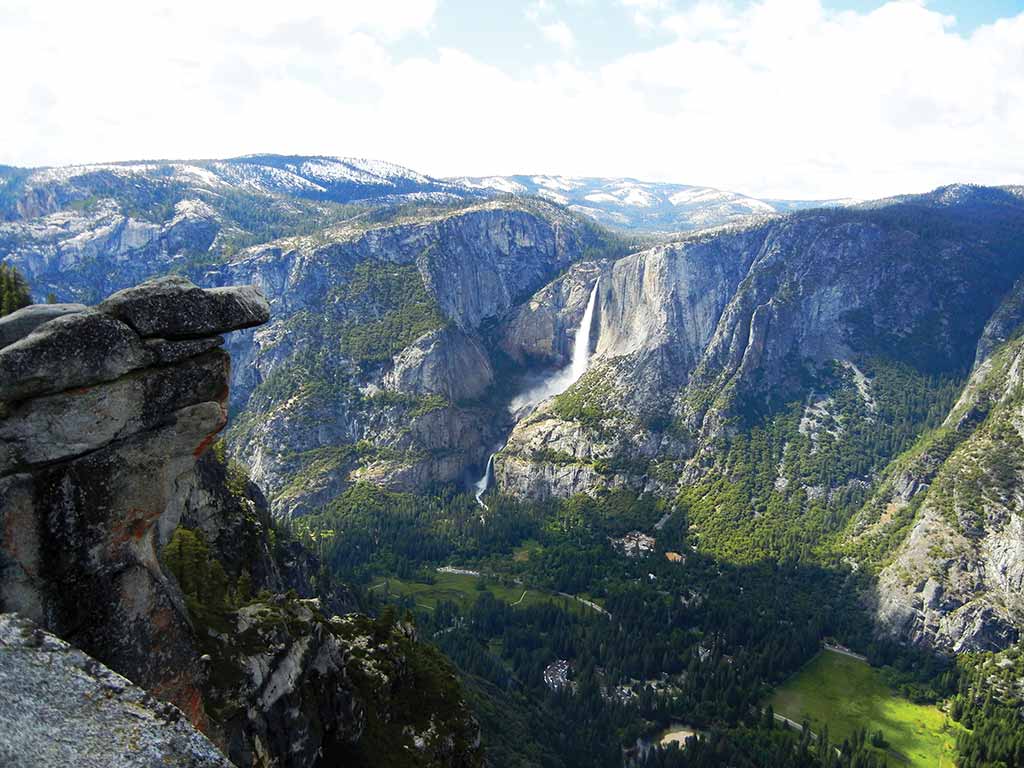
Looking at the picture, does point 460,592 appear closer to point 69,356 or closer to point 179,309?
point 179,309

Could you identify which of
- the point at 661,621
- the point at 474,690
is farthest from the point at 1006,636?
the point at 474,690

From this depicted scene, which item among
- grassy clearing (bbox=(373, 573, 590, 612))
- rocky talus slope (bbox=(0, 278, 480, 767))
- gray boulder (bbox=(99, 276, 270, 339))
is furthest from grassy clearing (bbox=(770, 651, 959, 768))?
gray boulder (bbox=(99, 276, 270, 339))

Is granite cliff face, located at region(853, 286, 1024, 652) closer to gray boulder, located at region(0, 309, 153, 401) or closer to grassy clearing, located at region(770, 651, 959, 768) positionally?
grassy clearing, located at region(770, 651, 959, 768)

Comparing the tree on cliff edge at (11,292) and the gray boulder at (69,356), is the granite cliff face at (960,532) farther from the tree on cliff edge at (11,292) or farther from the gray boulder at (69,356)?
the tree on cliff edge at (11,292)

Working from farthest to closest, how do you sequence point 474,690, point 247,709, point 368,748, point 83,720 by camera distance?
point 474,690 → point 368,748 → point 247,709 → point 83,720

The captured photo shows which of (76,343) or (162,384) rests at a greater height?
(76,343)

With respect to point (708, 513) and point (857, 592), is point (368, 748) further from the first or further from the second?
point (708, 513)
